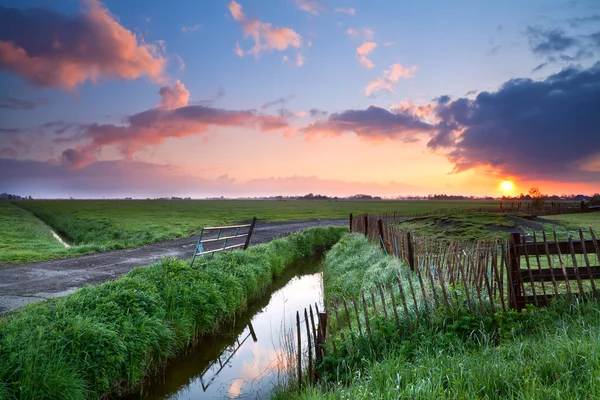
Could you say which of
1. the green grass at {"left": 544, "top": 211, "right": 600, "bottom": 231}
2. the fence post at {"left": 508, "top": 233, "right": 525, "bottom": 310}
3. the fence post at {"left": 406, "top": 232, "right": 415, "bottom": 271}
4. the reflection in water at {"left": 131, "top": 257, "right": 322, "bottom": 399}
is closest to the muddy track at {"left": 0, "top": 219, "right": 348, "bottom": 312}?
the reflection in water at {"left": 131, "top": 257, "right": 322, "bottom": 399}

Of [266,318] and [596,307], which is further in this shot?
[266,318]

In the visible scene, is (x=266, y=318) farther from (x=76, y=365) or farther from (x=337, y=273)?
(x=76, y=365)

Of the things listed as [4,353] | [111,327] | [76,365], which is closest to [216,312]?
[111,327]

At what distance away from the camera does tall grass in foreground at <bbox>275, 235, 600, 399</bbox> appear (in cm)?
418

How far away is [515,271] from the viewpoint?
7.31m

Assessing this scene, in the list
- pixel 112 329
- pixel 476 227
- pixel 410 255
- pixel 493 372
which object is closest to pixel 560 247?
pixel 493 372

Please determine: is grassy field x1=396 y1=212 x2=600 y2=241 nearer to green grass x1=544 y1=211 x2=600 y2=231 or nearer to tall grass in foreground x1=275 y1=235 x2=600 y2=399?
green grass x1=544 y1=211 x2=600 y2=231

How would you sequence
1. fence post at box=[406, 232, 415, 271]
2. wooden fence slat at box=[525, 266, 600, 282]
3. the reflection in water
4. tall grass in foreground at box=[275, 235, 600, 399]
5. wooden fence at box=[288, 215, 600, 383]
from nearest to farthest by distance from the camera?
tall grass in foreground at box=[275, 235, 600, 399], wooden fence at box=[288, 215, 600, 383], wooden fence slat at box=[525, 266, 600, 282], the reflection in water, fence post at box=[406, 232, 415, 271]

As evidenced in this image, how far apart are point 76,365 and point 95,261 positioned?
1139 centimetres

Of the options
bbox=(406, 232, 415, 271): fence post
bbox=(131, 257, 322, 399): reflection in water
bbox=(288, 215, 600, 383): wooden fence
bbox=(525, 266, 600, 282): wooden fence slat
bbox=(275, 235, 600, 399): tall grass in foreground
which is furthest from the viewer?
bbox=(406, 232, 415, 271): fence post

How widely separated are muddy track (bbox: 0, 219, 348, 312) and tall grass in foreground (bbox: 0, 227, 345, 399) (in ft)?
7.10

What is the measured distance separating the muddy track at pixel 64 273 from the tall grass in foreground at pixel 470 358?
26.6ft

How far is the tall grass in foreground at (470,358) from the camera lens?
4184mm

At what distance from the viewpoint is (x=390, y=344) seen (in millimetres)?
6266
